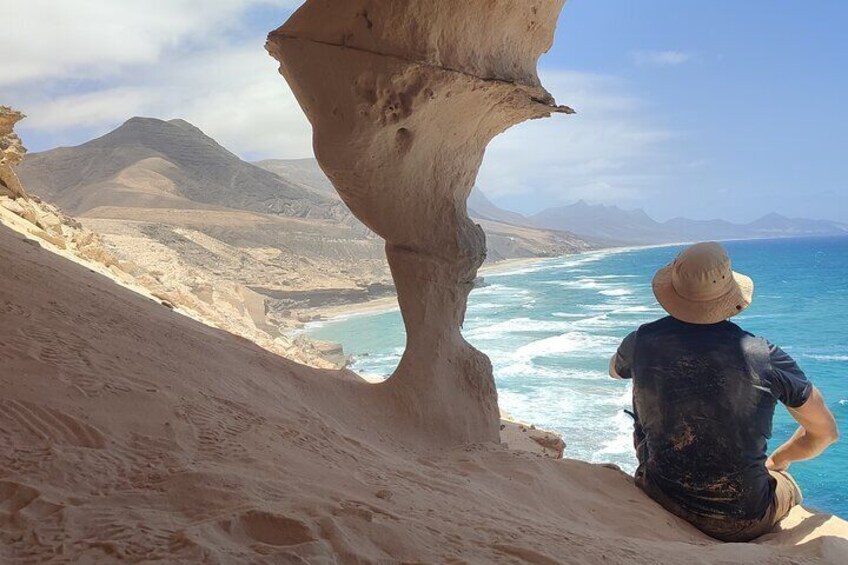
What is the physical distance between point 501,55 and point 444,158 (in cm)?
80

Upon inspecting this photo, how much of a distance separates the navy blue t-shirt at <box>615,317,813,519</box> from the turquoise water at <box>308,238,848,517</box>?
6862 mm

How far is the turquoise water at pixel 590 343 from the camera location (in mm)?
10812

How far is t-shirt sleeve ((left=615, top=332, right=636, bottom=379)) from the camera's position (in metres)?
2.93

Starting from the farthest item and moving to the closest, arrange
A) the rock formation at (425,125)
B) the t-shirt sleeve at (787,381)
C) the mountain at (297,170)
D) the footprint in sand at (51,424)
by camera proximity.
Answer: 1. the mountain at (297,170)
2. the rock formation at (425,125)
3. the t-shirt sleeve at (787,381)
4. the footprint in sand at (51,424)

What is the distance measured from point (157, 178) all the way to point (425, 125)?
155 feet

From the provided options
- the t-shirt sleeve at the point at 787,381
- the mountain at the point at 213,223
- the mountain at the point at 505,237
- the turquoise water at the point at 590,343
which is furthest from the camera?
the mountain at the point at 505,237

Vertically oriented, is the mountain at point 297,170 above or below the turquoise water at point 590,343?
above

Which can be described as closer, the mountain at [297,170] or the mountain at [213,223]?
the mountain at [213,223]

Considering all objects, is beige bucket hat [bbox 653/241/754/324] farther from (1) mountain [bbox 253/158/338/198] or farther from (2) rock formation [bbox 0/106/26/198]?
(1) mountain [bbox 253/158/338/198]

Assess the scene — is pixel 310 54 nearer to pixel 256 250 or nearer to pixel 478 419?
pixel 478 419

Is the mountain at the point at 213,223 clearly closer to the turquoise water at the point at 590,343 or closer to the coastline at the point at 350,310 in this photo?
the coastline at the point at 350,310

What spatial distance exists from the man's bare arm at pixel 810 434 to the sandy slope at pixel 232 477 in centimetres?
27

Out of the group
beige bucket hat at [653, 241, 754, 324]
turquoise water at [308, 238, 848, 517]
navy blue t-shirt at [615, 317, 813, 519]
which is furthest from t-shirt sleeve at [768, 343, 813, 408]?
turquoise water at [308, 238, 848, 517]

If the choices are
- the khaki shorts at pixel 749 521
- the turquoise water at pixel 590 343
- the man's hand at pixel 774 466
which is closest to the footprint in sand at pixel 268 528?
the khaki shorts at pixel 749 521
